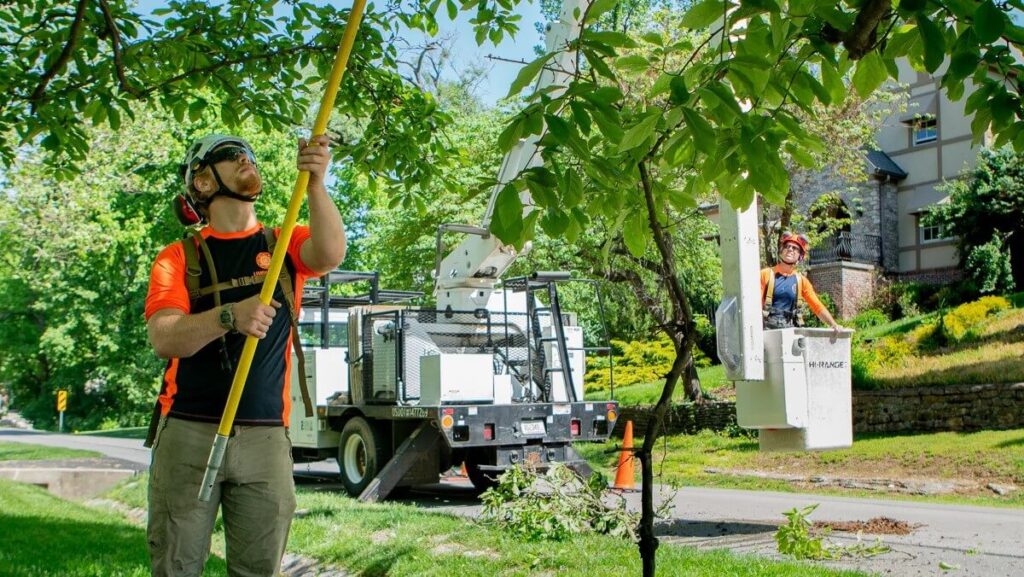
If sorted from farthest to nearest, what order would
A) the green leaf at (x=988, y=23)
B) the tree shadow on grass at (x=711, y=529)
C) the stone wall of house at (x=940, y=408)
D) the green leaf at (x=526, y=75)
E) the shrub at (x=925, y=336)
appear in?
the shrub at (x=925, y=336)
the stone wall of house at (x=940, y=408)
the tree shadow on grass at (x=711, y=529)
the green leaf at (x=526, y=75)
the green leaf at (x=988, y=23)

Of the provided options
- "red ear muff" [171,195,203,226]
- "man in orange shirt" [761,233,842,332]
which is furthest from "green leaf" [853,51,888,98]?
"man in orange shirt" [761,233,842,332]

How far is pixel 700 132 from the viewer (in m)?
3.10

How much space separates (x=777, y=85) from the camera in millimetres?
3672

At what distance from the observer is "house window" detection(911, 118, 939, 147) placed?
3284 cm

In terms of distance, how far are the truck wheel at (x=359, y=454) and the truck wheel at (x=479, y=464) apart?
43.4 inches

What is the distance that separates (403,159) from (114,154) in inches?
842

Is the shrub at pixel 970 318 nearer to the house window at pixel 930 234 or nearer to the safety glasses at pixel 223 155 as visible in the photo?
the house window at pixel 930 234

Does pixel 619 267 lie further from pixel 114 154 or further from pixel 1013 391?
pixel 114 154

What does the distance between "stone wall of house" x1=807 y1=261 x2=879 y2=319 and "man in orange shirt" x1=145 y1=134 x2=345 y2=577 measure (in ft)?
94.7

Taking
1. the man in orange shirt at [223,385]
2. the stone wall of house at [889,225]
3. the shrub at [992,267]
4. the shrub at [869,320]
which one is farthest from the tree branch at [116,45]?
the stone wall of house at [889,225]

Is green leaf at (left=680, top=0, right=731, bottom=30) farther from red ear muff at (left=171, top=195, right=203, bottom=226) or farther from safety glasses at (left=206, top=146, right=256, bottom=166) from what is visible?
red ear muff at (left=171, top=195, right=203, bottom=226)

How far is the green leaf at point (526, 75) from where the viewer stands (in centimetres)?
330

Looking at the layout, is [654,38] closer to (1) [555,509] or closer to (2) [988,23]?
(2) [988,23]

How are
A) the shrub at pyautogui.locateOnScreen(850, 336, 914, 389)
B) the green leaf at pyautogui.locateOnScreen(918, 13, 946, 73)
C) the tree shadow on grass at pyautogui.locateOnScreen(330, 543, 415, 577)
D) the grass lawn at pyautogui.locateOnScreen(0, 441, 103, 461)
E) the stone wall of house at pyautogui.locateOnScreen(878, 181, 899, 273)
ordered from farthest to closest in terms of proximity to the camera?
the stone wall of house at pyautogui.locateOnScreen(878, 181, 899, 273) → the grass lawn at pyautogui.locateOnScreen(0, 441, 103, 461) → the shrub at pyautogui.locateOnScreen(850, 336, 914, 389) → the tree shadow on grass at pyautogui.locateOnScreen(330, 543, 415, 577) → the green leaf at pyautogui.locateOnScreen(918, 13, 946, 73)
